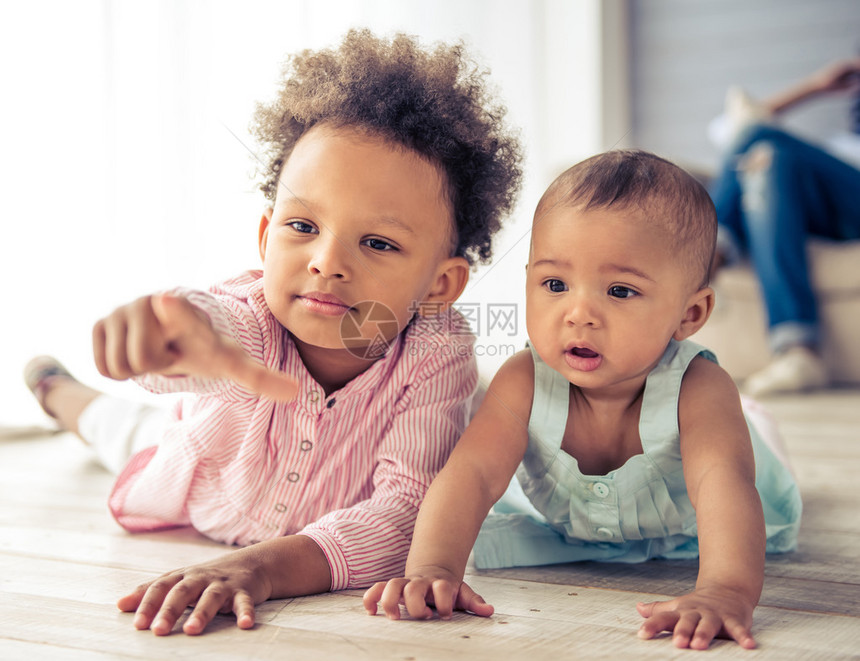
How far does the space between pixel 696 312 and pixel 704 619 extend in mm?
283

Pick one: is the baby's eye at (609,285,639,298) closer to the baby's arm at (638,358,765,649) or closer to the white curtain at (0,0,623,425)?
the baby's arm at (638,358,765,649)

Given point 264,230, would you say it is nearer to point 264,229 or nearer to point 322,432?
point 264,229

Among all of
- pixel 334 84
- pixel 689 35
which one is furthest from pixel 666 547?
pixel 689 35

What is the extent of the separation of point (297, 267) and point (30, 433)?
1043 mm

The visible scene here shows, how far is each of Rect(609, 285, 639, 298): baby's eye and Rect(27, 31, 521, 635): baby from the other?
7.3 inches

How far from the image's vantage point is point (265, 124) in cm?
89

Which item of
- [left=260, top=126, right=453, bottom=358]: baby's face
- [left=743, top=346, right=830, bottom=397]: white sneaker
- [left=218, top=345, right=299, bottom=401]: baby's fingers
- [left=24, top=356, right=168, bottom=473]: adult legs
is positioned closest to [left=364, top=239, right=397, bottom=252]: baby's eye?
[left=260, top=126, right=453, bottom=358]: baby's face

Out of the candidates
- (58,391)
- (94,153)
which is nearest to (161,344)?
(58,391)

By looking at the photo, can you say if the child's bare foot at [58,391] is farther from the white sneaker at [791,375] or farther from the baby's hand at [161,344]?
the white sneaker at [791,375]

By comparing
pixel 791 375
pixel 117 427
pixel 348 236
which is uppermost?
pixel 348 236

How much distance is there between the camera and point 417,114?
821 mm

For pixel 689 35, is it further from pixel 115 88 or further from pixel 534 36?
pixel 115 88

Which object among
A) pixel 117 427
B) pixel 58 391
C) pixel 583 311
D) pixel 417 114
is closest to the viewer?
pixel 583 311

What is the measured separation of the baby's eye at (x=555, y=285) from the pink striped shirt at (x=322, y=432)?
0.44 feet
